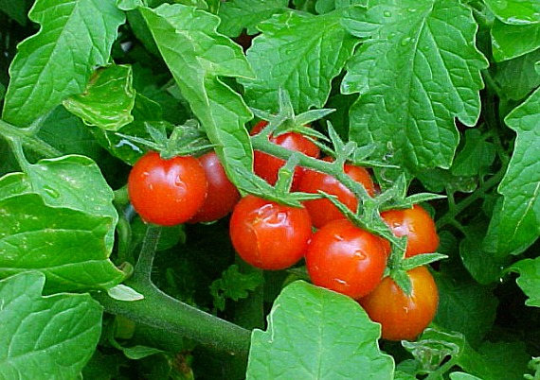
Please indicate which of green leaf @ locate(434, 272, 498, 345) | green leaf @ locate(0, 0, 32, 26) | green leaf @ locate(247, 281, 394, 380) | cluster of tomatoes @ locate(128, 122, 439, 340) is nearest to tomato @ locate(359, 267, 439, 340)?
cluster of tomatoes @ locate(128, 122, 439, 340)

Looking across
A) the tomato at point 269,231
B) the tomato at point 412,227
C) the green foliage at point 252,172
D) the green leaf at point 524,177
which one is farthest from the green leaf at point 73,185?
the green leaf at point 524,177

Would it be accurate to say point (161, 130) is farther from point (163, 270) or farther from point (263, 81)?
point (163, 270)

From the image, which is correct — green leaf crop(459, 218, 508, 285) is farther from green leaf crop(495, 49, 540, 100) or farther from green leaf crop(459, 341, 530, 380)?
green leaf crop(495, 49, 540, 100)

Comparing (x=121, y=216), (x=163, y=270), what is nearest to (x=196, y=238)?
(x=163, y=270)

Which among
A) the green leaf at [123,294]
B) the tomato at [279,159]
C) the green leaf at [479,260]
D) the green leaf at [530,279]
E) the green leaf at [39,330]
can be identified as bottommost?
the green leaf at [479,260]

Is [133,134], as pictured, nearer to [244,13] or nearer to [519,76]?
[244,13]

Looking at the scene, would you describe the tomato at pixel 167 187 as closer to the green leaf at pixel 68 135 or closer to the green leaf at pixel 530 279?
the green leaf at pixel 68 135
